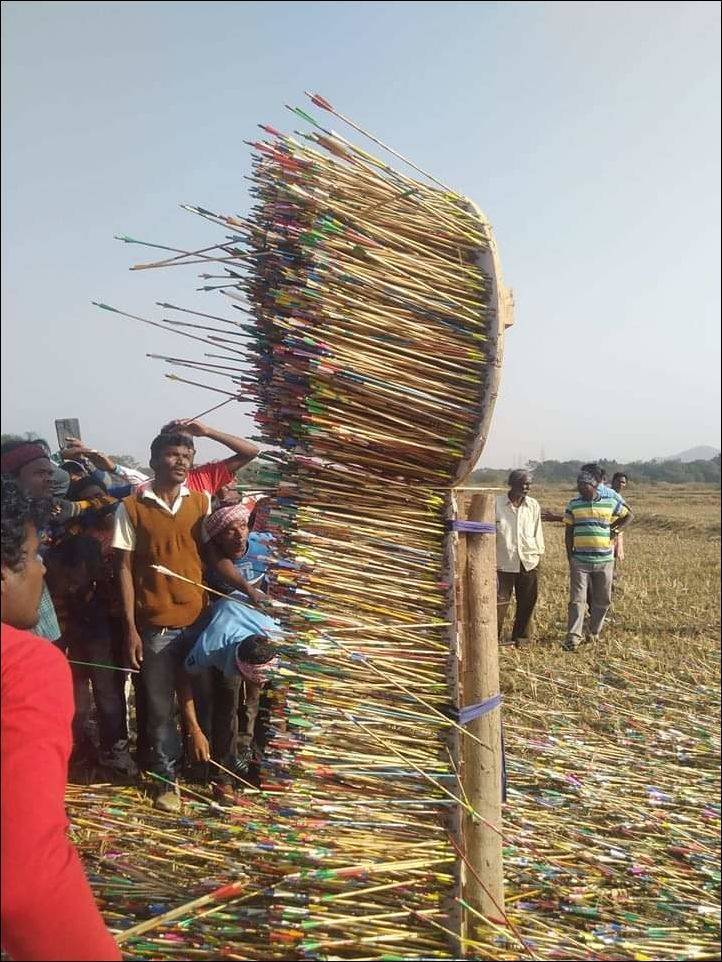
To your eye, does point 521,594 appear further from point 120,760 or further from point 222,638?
point 120,760

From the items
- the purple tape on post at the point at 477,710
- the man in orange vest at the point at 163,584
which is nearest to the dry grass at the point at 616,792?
the purple tape on post at the point at 477,710

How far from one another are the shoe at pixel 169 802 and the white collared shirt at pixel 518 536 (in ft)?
15.4

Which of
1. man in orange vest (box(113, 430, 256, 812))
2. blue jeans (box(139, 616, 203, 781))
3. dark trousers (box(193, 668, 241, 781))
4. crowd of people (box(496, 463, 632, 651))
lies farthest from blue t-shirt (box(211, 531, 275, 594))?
crowd of people (box(496, 463, 632, 651))

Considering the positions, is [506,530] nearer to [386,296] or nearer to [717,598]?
[717,598]

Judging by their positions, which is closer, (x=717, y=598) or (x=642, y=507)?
(x=717, y=598)

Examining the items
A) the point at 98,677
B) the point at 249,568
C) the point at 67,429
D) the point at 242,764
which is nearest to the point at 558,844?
the point at 242,764

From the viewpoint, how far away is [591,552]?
7762mm

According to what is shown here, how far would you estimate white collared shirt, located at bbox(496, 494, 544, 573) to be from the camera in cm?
785

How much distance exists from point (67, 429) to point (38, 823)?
12.4ft

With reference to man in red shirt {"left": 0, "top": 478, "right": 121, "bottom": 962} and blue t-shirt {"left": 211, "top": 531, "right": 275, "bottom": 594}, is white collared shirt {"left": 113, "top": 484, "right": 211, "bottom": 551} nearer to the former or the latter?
blue t-shirt {"left": 211, "top": 531, "right": 275, "bottom": 594}

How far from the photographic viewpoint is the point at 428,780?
108 inches

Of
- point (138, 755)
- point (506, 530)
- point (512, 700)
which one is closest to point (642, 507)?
point (506, 530)

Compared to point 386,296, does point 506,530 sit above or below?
below

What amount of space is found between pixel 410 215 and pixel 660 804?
12.0 ft
